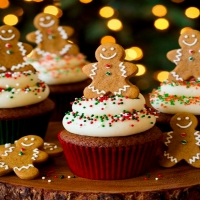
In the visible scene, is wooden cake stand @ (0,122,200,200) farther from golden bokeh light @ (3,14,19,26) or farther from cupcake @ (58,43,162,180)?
golden bokeh light @ (3,14,19,26)

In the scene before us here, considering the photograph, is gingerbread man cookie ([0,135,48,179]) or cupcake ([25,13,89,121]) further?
cupcake ([25,13,89,121])

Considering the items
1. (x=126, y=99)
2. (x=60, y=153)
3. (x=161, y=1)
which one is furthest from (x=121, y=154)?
(x=161, y=1)

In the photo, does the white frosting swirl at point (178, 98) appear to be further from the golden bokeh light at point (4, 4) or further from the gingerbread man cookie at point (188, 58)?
the golden bokeh light at point (4, 4)

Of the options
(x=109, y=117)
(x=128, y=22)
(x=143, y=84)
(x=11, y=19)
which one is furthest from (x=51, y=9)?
(x=109, y=117)

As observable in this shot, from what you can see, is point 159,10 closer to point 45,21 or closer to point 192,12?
point 192,12

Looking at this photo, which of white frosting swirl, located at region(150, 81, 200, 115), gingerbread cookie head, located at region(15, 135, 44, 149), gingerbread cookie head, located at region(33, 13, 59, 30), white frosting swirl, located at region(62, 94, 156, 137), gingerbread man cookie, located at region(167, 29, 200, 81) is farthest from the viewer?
gingerbread cookie head, located at region(33, 13, 59, 30)

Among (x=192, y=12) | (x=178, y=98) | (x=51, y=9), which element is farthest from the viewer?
(x=51, y=9)

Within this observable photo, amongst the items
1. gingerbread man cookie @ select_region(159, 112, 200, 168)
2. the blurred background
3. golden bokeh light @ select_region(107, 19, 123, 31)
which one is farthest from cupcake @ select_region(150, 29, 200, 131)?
golden bokeh light @ select_region(107, 19, 123, 31)
